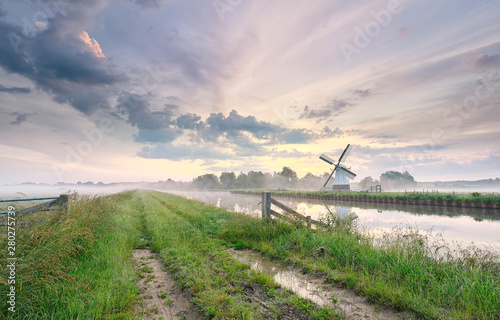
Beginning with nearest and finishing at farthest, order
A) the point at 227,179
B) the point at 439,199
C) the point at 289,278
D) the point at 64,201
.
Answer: the point at 289,278 → the point at 64,201 → the point at 439,199 → the point at 227,179

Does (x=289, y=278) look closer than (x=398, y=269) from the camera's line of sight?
No

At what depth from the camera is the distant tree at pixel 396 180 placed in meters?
142

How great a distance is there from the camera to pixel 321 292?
482cm

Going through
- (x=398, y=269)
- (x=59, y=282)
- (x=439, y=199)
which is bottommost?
(x=398, y=269)

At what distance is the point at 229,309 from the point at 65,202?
5.84 meters

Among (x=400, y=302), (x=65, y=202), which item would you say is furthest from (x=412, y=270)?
(x=65, y=202)

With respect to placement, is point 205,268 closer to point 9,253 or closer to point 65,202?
point 9,253

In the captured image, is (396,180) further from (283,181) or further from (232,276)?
(232,276)

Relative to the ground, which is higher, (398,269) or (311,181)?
(311,181)

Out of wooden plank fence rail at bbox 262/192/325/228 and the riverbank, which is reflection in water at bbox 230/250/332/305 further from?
the riverbank

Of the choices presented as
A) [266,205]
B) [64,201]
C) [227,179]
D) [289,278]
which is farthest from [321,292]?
[227,179]

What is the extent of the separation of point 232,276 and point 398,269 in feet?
12.2

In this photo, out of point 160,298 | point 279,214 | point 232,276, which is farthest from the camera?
point 279,214

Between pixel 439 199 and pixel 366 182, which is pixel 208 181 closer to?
pixel 366 182
